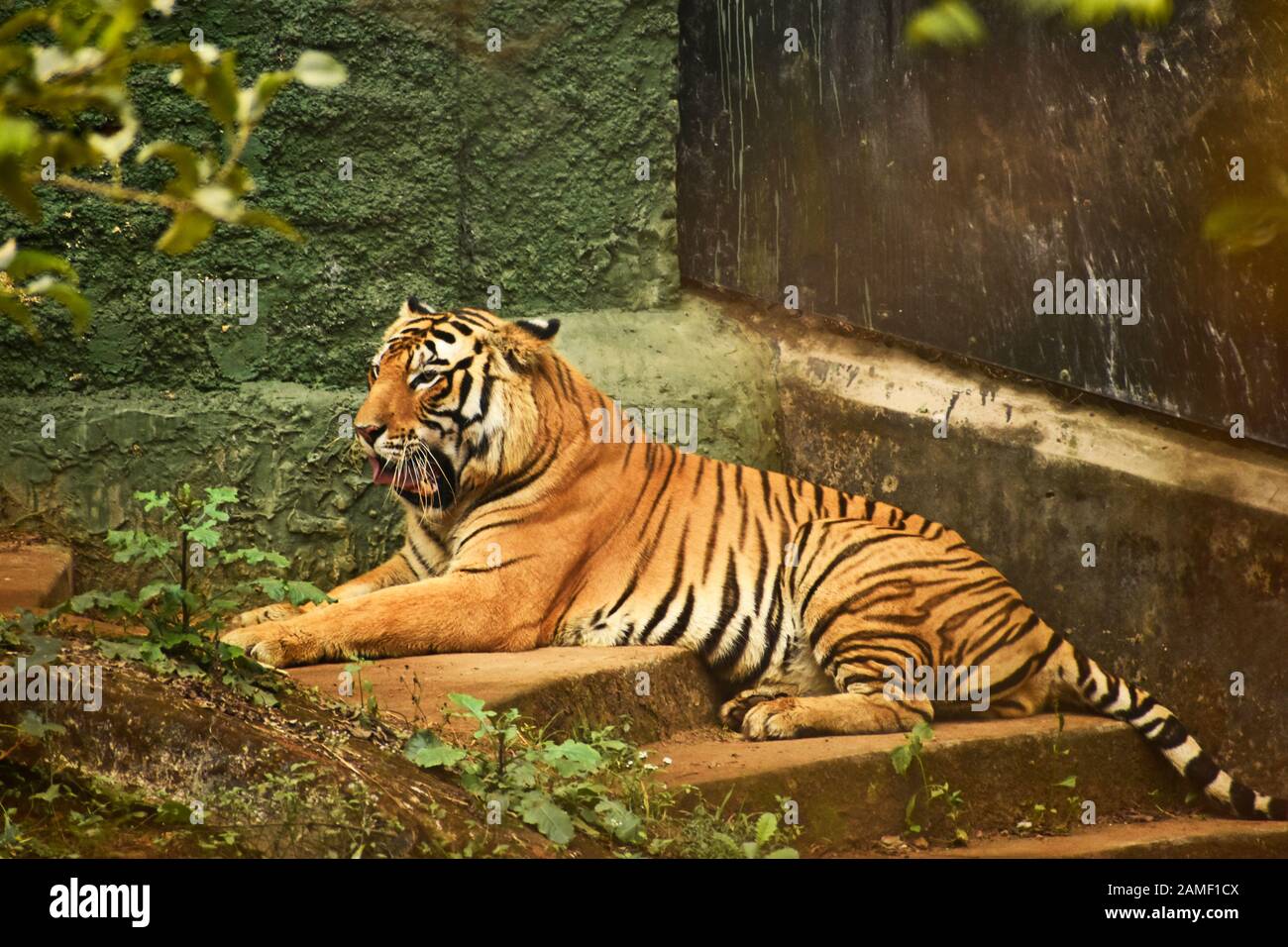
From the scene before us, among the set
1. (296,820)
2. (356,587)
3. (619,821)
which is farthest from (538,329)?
(296,820)

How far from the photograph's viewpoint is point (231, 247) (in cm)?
671

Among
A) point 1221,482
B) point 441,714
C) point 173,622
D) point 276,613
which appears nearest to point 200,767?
point 173,622

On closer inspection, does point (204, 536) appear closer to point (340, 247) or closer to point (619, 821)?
point (619, 821)

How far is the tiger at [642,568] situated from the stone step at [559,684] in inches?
6.4

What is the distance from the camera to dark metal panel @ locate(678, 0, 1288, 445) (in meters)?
6.02

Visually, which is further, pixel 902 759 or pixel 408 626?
pixel 408 626

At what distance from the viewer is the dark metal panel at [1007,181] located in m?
6.02

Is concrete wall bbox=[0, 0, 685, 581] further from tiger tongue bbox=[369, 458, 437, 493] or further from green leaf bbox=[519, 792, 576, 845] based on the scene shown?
green leaf bbox=[519, 792, 576, 845]

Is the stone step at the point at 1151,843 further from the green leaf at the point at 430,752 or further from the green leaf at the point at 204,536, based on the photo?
the green leaf at the point at 204,536

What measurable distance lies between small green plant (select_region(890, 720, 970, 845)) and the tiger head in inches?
78.5

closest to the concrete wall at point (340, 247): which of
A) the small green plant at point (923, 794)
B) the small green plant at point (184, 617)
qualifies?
the small green plant at point (184, 617)

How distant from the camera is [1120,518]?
20.3 feet

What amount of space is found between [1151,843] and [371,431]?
3.25m
